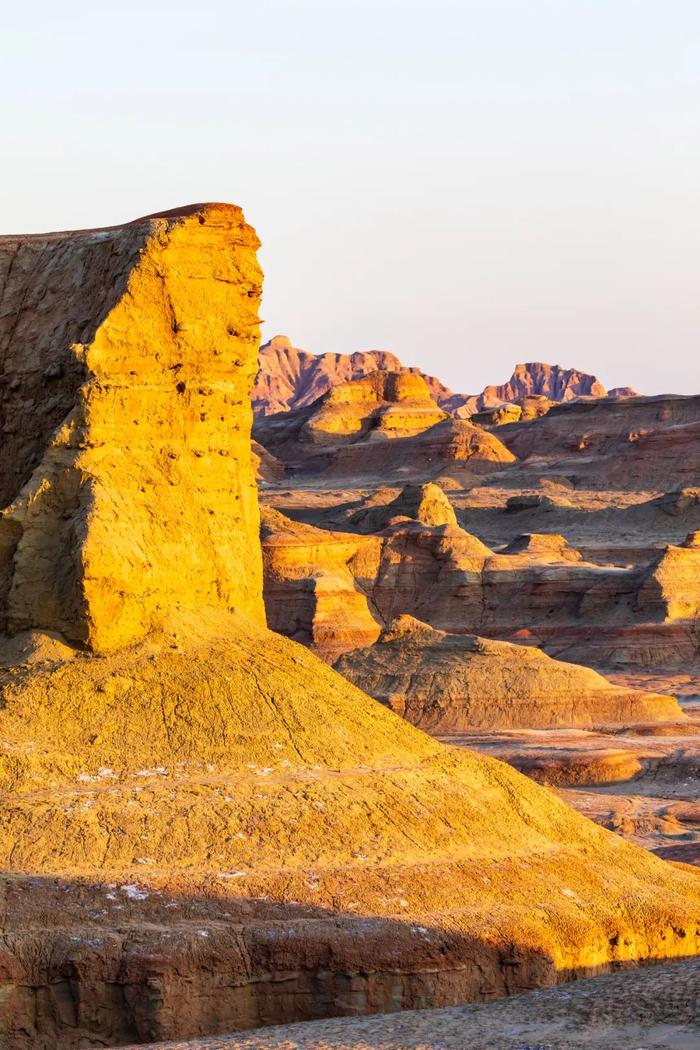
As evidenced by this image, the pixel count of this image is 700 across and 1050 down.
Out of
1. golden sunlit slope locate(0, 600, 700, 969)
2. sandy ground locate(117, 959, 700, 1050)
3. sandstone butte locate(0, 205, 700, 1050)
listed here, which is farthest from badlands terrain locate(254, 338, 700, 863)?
sandy ground locate(117, 959, 700, 1050)

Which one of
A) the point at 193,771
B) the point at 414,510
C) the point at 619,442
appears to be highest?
the point at 619,442

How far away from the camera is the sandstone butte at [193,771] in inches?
608

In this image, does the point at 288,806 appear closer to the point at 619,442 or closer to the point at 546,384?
the point at 619,442

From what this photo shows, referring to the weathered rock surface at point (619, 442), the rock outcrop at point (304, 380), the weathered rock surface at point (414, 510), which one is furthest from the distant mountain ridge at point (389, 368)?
the weathered rock surface at point (414, 510)

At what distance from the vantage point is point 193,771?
17500 millimetres

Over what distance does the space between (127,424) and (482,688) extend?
2242 cm

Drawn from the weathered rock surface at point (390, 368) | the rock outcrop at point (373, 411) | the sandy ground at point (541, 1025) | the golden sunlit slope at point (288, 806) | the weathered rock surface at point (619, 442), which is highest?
the weathered rock surface at point (390, 368)

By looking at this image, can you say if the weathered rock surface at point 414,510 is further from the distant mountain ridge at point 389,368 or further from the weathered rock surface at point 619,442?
the distant mountain ridge at point 389,368

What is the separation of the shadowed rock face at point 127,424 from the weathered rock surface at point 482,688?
761 inches

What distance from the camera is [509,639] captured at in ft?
177

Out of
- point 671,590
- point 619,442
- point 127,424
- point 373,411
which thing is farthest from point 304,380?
point 127,424

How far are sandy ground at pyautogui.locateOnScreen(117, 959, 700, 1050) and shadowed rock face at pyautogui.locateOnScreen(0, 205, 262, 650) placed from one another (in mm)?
5569

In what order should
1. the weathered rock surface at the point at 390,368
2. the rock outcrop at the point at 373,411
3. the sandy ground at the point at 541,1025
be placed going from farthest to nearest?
the weathered rock surface at the point at 390,368 → the rock outcrop at the point at 373,411 → the sandy ground at the point at 541,1025

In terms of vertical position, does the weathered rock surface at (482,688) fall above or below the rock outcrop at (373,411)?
below
